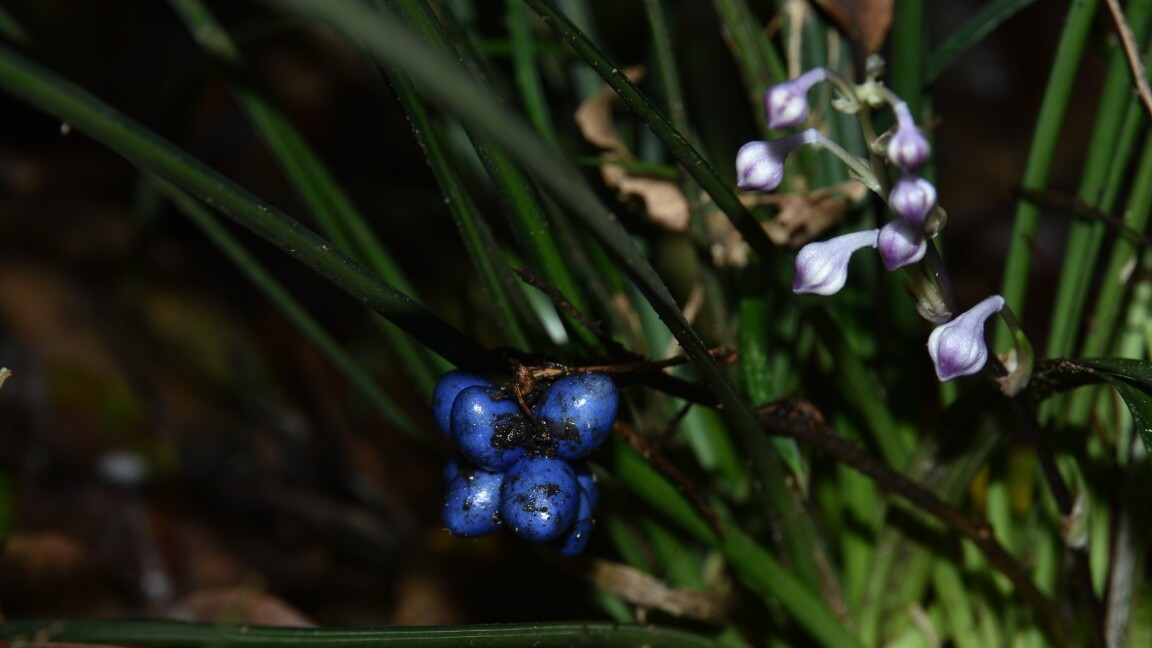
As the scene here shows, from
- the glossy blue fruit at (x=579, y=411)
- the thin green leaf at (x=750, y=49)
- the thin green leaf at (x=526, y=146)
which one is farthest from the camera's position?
the thin green leaf at (x=750, y=49)

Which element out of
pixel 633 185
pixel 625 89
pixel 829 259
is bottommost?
pixel 829 259

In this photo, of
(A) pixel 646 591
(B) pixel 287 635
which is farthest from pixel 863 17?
(B) pixel 287 635

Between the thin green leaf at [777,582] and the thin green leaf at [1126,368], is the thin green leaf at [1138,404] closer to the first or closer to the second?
the thin green leaf at [1126,368]

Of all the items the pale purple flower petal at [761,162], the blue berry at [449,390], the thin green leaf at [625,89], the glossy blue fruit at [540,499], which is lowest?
the glossy blue fruit at [540,499]

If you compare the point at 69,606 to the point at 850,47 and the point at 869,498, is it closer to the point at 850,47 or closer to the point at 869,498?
the point at 869,498

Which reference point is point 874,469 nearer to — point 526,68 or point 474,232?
point 474,232

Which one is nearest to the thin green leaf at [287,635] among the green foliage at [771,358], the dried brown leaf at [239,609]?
the green foliage at [771,358]

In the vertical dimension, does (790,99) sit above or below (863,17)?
below
